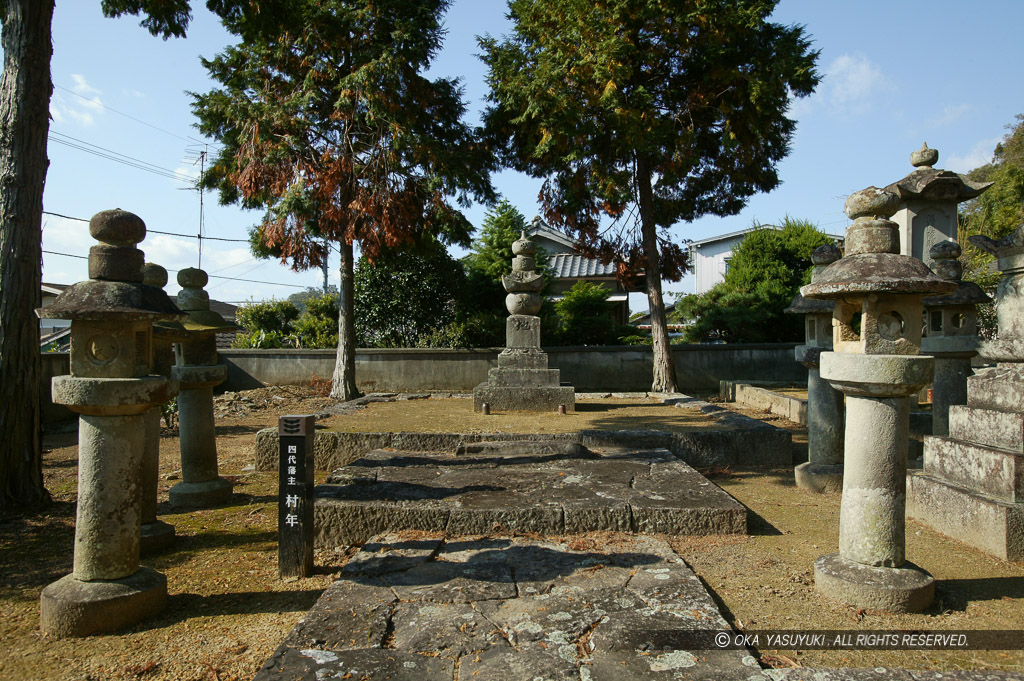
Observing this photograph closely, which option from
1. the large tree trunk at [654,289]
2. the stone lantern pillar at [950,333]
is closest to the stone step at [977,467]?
the stone lantern pillar at [950,333]

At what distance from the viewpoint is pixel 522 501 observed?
471 centimetres

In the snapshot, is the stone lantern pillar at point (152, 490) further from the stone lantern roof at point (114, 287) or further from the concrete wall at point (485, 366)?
the concrete wall at point (485, 366)

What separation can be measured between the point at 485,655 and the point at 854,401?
2.45m

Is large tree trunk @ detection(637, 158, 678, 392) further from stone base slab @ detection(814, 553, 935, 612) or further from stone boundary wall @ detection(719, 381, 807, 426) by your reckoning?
stone base slab @ detection(814, 553, 935, 612)

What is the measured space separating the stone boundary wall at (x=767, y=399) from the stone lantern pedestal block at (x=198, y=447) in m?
7.76

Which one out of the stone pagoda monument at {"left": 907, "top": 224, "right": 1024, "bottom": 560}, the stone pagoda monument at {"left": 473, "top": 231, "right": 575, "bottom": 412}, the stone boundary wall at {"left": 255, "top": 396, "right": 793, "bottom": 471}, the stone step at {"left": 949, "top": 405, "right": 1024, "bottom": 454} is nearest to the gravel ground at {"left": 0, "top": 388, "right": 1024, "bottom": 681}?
the stone pagoda monument at {"left": 907, "top": 224, "right": 1024, "bottom": 560}

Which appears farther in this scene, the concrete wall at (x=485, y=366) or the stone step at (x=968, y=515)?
the concrete wall at (x=485, y=366)

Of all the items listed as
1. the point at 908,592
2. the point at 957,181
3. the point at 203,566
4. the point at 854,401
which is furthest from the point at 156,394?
the point at 957,181

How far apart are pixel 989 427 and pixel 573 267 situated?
68.7ft

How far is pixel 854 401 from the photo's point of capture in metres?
3.52

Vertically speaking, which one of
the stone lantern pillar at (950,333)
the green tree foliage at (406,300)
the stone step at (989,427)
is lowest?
the stone step at (989,427)

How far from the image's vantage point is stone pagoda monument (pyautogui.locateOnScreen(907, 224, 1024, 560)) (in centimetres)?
396

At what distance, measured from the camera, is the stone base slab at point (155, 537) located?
4.40m

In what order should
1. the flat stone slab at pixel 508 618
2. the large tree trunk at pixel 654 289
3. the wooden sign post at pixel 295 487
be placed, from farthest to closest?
1. the large tree trunk at pixel 654 289
2. the wooden sign post at pixel 295 487
3. the flat stone slab at pixel 508 618
